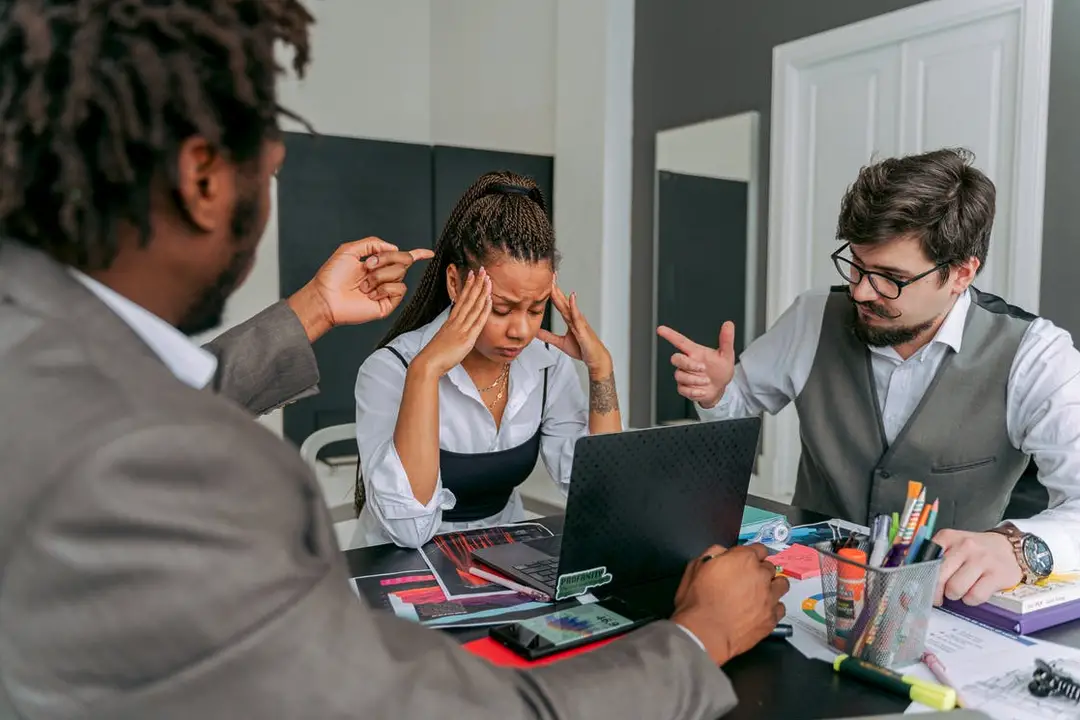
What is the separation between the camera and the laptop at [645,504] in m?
1.07

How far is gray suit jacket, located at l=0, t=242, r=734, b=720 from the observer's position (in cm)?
51

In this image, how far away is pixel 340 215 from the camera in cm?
371

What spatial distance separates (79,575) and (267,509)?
12 centimetres

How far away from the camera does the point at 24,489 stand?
0.52 m

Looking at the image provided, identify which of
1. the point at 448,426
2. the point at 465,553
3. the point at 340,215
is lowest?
the point at 465,553

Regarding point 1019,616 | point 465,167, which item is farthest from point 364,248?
point 465,167

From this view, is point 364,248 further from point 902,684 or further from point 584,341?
point 902,684

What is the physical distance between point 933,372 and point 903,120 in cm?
134

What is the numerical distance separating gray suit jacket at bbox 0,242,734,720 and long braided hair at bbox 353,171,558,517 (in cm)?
119

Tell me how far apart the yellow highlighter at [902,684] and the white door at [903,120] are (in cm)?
184

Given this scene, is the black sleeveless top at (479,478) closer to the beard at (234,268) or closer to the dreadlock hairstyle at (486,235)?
the dreadlock hairstyle at (486,235)

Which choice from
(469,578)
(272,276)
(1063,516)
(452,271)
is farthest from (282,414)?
(1063,516)

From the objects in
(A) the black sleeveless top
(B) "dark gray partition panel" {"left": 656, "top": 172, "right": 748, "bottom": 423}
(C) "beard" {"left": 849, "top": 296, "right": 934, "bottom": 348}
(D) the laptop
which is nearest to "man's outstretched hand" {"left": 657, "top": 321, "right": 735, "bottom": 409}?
(C) "beard" {"left": 849, "top": 296, "right": 934, "bottom": 348}

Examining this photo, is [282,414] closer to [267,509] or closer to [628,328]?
[628,328]
